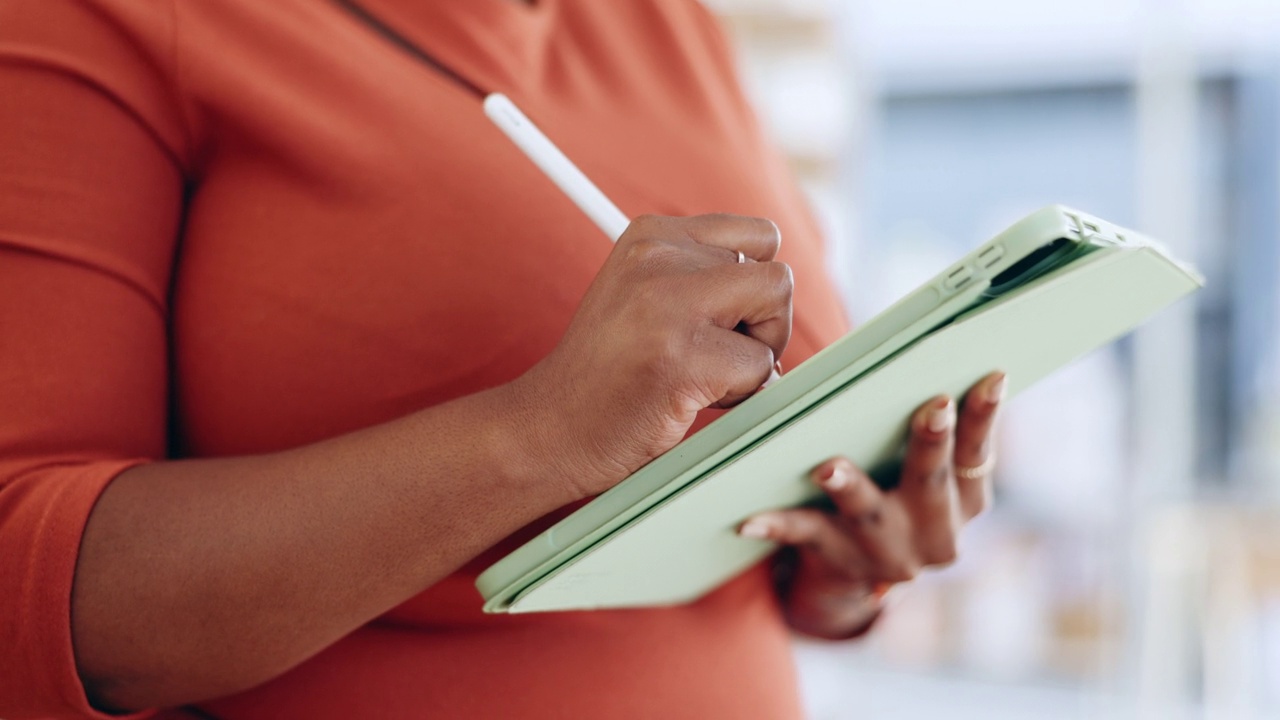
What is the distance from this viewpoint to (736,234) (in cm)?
46

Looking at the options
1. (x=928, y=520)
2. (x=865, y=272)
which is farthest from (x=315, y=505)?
(x=865, y=272)

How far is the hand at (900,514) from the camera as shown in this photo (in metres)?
0.56

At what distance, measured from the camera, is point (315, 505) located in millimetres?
471

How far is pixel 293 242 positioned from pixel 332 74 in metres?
0.11

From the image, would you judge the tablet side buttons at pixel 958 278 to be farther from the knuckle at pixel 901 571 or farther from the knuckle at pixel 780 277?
the knuckle at pixel 901 571

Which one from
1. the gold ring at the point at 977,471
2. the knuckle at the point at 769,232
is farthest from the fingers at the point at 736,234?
the gold ring at the point at 977,471

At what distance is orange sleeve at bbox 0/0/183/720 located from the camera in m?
0.46

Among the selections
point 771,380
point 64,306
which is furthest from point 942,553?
point 64,306

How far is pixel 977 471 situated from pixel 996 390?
9cm

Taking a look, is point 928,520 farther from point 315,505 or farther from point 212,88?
point 212,88

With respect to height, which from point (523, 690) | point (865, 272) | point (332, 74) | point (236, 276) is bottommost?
point (523, 690)

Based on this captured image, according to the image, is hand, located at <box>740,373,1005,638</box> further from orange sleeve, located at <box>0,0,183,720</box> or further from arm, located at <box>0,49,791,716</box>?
orange sleeve, located at <box>0,0,183,720</box>

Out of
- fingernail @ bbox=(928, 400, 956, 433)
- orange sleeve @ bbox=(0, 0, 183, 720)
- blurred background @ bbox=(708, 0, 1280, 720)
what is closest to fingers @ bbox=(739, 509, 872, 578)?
fingernail @ bbox=(928, 400, 956, 433)

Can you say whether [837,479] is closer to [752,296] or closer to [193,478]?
[752,296]
